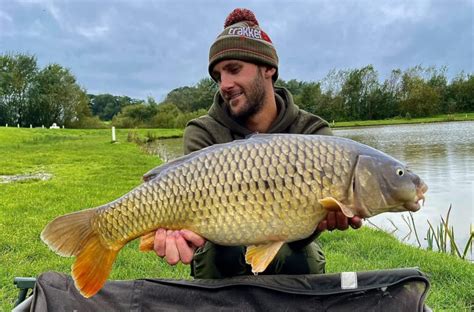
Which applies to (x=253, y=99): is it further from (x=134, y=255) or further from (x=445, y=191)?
(x=445, y=191)

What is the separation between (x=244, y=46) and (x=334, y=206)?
0.79m

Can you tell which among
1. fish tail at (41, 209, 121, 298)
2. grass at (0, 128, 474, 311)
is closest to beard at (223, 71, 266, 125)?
fish tail at (41, 209, 121, 298)

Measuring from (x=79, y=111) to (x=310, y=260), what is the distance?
3289 centimetres

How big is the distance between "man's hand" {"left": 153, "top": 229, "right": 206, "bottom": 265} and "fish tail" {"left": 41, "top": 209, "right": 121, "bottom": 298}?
4.7 inches

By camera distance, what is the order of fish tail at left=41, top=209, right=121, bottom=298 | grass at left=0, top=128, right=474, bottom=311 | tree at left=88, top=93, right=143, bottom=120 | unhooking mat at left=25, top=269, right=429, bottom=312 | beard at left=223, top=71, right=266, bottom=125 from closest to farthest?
fish tail at left=41, top=209, right=121, bottom=298 → unhooking mat at left=25, top=269, right=429, bottom=312 → beard at left=223, top=71, right=266, bottom=125 → grass at left=0, top=128, right=474, bottom=311 → tree at left=88, top=93, right=143, bottom=120

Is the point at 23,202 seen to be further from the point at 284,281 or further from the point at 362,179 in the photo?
the point at 362,179

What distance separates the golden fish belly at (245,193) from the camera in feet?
3.72

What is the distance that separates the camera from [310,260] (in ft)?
5.34

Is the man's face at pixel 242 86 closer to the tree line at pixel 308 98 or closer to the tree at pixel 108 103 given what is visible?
the tree line at pixel 308 98

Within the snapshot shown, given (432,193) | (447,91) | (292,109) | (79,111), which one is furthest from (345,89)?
(292,109)

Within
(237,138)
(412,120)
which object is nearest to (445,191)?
(237,138)

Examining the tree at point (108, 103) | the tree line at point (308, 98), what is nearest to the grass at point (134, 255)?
the tree line at point (308, 98)

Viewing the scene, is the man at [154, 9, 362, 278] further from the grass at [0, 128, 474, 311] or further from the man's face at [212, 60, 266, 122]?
the grass at [0, 128, 474, 311]

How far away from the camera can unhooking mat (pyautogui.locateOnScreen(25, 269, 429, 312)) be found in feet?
4.63
